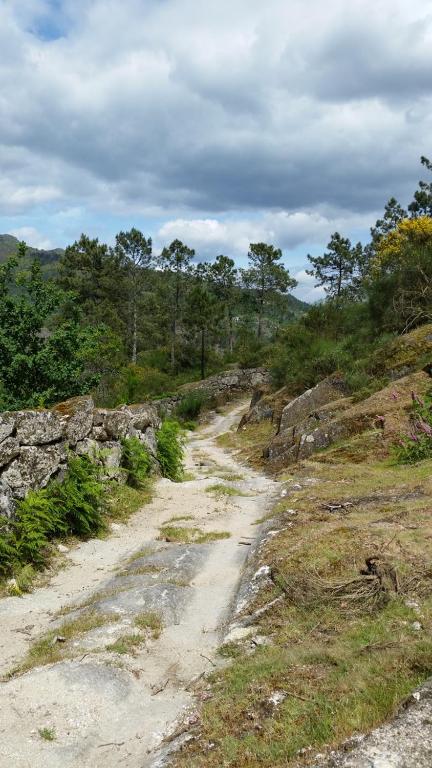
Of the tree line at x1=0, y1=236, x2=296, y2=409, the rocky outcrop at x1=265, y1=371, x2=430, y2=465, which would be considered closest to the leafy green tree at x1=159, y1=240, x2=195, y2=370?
the tree line at x1=0, y1=236, x2=296, y2=409

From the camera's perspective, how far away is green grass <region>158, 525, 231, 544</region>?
9.91m

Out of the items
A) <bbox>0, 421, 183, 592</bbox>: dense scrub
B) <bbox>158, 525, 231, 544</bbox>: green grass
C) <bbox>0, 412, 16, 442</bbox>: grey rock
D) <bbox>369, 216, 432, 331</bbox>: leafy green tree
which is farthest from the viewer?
<bbox>369, 216, 432, 331</bbox>: leafy green tree

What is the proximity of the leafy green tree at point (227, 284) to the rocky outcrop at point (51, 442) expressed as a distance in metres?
49.6

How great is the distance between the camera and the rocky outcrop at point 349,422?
15523 millimetres

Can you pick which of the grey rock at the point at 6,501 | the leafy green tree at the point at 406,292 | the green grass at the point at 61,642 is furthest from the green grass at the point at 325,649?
the leafy green tree at the point at 406,292

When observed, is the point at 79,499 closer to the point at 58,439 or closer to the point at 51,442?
the point at 51,442

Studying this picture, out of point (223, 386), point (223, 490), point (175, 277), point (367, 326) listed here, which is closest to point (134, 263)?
point (175, 277)

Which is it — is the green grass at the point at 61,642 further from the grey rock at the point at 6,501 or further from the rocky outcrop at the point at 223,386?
the rocky outcrop at the point at 223,386

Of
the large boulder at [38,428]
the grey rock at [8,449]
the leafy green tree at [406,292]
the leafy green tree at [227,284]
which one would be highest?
the leafy green tree at [227,284]

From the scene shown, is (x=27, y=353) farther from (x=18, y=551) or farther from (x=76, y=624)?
(x=76, y=624)

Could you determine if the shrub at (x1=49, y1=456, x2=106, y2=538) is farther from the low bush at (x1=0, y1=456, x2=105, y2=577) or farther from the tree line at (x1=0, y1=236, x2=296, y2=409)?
the tree line at (x1=0, y1=236, x2=296, y2=409)

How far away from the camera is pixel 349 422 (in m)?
16.7

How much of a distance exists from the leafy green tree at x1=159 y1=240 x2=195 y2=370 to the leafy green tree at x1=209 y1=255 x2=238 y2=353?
250 inches

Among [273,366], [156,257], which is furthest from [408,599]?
[156,257]
